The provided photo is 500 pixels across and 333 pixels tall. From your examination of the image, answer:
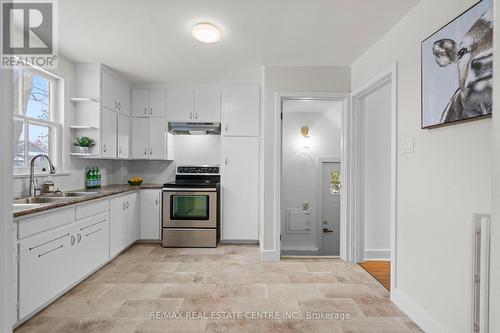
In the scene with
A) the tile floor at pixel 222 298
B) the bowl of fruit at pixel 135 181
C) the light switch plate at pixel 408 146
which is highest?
the light switch plate at pixel 408 146

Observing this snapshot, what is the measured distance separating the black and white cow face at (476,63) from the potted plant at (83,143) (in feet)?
12.0

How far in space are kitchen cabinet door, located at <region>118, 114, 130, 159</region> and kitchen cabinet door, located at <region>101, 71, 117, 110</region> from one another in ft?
0.86

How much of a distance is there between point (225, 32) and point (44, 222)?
221cm

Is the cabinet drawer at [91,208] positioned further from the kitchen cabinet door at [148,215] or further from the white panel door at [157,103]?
the white panel door at [157,103]

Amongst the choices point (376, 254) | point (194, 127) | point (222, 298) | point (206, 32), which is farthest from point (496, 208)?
point (194, 127)

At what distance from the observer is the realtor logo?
7.47 feet

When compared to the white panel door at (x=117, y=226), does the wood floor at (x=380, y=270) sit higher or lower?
lower

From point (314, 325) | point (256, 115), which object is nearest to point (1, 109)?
point (314, 325)

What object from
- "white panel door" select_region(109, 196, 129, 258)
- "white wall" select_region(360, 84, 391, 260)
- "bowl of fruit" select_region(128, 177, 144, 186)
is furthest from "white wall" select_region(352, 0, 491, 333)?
"bowl of fruit" select_region(128, 177, 144, 186)

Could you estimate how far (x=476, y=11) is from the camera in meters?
1.54

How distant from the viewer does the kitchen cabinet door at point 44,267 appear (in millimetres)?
1994

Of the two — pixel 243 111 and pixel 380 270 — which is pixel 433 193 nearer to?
pixel 380 270

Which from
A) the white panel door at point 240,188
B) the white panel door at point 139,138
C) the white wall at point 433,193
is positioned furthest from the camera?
the white panel door at point 139,138

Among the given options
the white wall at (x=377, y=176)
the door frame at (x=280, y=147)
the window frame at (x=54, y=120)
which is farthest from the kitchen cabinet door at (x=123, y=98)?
the white wall at (x=377, y=176)
